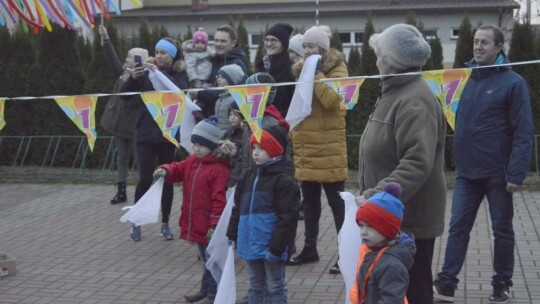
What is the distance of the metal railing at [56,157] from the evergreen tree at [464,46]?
1.69 m

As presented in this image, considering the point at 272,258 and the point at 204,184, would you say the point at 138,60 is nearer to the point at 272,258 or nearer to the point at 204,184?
the point at 204,184

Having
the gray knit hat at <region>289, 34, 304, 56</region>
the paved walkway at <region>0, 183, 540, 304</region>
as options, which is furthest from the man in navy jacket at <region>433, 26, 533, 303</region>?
the gray knit hat at <region>289, 34, 304, 56</region>

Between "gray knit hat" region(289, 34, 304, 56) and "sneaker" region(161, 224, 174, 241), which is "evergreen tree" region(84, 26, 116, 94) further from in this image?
"gray knit hat" region(289, 34, 304, 56)

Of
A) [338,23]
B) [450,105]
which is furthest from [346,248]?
[338,23]

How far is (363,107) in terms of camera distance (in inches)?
544

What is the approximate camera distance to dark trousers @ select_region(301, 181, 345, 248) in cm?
756

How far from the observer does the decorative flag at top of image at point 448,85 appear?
22.1ft

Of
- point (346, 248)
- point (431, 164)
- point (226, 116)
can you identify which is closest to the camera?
point (431, 164)

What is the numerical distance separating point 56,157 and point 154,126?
22.0ft

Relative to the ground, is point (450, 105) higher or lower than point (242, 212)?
higher

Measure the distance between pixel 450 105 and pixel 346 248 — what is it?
2182 millimetres

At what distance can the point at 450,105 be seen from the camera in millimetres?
6871

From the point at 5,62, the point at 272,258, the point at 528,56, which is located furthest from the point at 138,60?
the point at 5,62

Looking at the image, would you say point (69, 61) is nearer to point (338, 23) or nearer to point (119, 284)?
point (119, 284)
